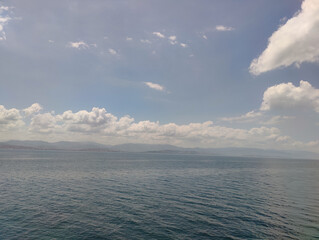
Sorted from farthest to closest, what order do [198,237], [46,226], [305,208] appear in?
[305,208] → [46,226] → [198,237]

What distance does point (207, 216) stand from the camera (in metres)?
32.8

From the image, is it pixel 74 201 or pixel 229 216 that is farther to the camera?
pixel 74 201

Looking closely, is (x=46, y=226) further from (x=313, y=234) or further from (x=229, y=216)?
(x=313, y=234)

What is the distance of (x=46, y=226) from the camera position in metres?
27.0

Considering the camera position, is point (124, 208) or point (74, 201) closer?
point (124, 208)

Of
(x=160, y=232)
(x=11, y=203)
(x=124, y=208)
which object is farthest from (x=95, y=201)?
(x=160, y=232)

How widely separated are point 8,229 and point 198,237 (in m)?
26.4

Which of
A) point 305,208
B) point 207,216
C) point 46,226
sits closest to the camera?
point 46,226

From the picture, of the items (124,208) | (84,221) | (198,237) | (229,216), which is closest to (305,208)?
(229,216)

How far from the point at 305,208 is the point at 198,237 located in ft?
98.8

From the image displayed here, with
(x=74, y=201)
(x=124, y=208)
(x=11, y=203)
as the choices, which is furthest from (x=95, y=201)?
(x=11, y=203)

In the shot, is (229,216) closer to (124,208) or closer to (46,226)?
(124,208)

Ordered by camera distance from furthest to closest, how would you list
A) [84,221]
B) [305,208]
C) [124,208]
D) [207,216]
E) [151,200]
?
1. [151,200]
2. [305,208]
3. [124,208]
4. [207,216]
5. [84,221]

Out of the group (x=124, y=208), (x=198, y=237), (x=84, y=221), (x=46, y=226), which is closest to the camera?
(x=198, y=237)
